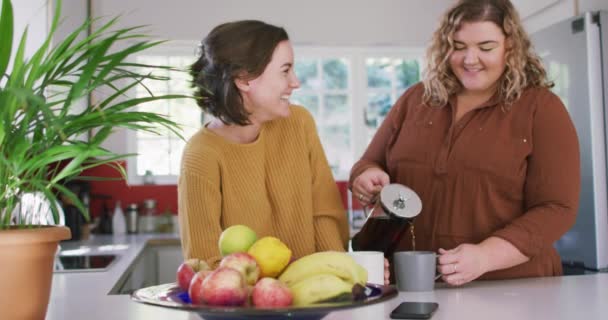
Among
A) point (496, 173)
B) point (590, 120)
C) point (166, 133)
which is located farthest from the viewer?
point (166, 133)

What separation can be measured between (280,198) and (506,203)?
60cm

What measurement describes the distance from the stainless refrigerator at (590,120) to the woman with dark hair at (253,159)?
71.2 inches

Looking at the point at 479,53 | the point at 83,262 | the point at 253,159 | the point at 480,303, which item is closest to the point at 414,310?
the point at 480,303

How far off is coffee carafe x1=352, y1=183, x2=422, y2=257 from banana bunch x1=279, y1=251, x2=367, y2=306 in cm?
48

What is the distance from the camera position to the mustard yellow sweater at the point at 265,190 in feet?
5.77

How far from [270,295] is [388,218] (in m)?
0.68

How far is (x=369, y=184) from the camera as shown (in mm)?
1906

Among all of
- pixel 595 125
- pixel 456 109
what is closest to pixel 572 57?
pixel 595 125

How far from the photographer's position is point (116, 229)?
471cm

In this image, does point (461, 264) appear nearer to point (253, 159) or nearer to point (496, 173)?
point (496, 173)

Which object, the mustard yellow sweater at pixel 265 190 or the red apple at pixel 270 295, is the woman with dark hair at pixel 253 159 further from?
the red apple at pixel 270 295

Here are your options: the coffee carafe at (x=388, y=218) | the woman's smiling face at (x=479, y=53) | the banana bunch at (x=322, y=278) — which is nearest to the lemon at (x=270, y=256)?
the banana bunch at (x=322, y=278)

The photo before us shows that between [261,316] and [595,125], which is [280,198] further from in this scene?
[595,125]

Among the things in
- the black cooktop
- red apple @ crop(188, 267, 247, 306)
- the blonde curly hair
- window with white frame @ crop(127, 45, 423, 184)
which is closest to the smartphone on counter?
red apple @ crop(188, 267, 247, 306)
